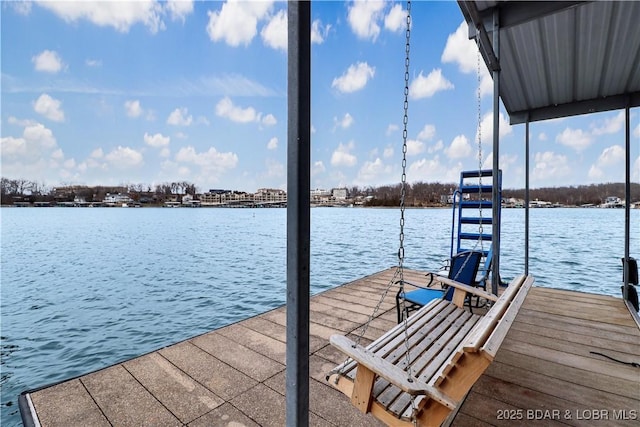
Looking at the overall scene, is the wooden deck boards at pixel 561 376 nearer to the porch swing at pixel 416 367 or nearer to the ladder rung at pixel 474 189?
the porch swing at pixel 416 367

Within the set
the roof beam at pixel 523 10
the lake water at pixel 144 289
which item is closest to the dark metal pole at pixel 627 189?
the roof beam at pixel 523 10

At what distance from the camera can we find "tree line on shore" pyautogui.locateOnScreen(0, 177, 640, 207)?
25.8 feet

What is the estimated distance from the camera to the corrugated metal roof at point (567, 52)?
2.70 metres

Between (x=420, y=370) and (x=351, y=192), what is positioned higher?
(x=351, y=192)

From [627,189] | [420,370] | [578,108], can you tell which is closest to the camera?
[420,370]

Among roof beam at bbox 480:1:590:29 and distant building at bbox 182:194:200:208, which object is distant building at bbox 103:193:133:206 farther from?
roof beam at bbox 480:1:590:29

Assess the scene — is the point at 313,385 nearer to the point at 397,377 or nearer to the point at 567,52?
the point at 397,377

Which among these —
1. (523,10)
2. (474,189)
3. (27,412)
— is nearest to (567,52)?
(523,10)

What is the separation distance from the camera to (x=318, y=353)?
2443 millimetres

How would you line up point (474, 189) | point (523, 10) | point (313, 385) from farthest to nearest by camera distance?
1. point (474, 189)
2. point (523, 10)
3. point (313, 385)

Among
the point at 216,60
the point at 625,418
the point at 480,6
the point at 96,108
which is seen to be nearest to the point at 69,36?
the point at 96,108

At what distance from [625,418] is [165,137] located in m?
51.4

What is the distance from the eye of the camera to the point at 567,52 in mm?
3260

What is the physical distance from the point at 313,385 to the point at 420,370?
86 centimetres
